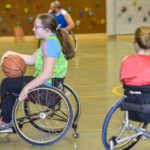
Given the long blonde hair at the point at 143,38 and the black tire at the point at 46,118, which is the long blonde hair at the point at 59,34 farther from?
the long blonde hair at the point at 143,38

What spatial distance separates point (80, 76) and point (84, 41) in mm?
6311

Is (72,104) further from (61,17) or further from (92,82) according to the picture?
(61,17)

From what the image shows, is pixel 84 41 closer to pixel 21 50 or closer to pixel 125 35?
pixel 125 35

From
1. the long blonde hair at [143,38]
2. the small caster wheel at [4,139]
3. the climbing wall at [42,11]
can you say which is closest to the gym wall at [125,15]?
the climbing wall at [42,11]

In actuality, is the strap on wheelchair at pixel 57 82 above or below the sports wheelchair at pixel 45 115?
above

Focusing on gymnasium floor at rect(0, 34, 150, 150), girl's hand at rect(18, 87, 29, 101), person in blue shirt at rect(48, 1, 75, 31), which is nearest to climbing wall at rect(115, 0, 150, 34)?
gymnasium floor at rect(0, 34, 150, 150)

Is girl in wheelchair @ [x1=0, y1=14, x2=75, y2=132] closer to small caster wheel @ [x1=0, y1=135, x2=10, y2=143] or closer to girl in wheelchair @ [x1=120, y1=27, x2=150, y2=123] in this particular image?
small caster wheel @ [x1=0, y1=135, x2=10, y2=143]

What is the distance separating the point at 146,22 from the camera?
1589cm

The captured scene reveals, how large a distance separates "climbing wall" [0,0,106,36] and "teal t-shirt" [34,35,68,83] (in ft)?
35.3

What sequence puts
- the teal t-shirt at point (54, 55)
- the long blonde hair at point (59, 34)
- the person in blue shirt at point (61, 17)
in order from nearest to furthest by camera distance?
1. the teal t-shirt at point (54, 55)
2. the long blonde hair at point (59, 34)
3. the person in blue shirt at point (61, 17)

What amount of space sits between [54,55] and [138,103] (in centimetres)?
93

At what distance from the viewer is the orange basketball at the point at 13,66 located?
4469 mm

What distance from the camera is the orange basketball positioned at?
14.7 feet

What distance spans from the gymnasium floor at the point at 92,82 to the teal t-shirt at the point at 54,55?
649 mm
